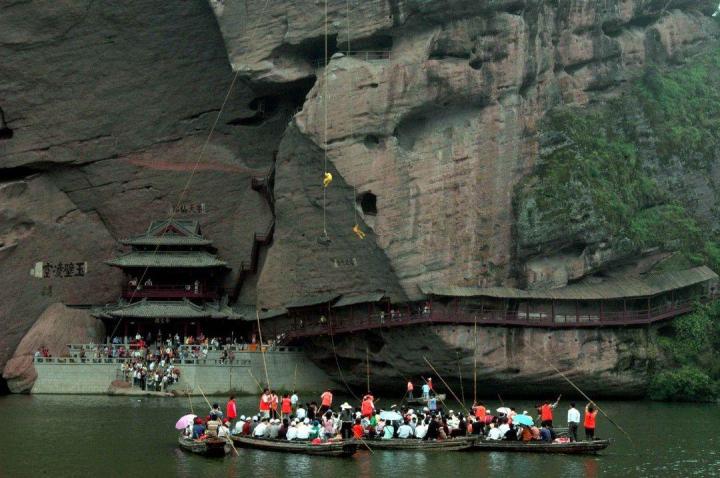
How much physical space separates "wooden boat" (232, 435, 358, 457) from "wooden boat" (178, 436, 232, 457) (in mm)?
921

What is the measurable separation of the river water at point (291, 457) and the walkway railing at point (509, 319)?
792 cm

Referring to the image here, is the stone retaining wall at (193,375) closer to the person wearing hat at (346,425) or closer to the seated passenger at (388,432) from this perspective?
the person wearing hat at (346,425)

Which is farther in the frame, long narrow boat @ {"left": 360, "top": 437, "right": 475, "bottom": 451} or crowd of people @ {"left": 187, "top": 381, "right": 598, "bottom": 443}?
crowd of people @ {"left": 187, "top": 381, "right": 598, "bottom": 443}

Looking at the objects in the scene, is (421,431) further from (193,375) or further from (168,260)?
(168,260)

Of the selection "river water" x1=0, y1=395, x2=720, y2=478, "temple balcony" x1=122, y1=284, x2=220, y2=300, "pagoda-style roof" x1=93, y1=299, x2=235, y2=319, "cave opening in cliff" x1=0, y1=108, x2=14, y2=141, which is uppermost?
"cave opening in cliff" x1=0, y1=108, x2=14, y2=141

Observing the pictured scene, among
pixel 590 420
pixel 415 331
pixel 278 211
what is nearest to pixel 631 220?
pixel 415 331

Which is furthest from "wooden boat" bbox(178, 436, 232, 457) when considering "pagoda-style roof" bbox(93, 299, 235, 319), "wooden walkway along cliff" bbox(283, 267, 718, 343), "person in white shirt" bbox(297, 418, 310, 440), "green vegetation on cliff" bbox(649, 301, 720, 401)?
"pagoda-style roof" bbox(93, 299, 235, 319)

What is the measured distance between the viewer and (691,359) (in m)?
46.1

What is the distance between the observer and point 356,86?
47531mm

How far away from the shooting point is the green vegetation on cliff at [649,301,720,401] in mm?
44875

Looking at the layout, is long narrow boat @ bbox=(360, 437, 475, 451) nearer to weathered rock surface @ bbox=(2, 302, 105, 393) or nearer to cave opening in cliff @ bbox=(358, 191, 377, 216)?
cave opening in cliff @ bbox=(358, 191, 377, 216)

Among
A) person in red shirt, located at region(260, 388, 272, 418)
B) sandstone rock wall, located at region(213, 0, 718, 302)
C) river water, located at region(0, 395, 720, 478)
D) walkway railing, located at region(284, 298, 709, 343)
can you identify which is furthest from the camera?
sandstone rock wall, located at region(213, 0, 718, 302)

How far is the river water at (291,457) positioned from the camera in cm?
2725

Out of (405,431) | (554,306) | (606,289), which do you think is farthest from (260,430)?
(606,289)
